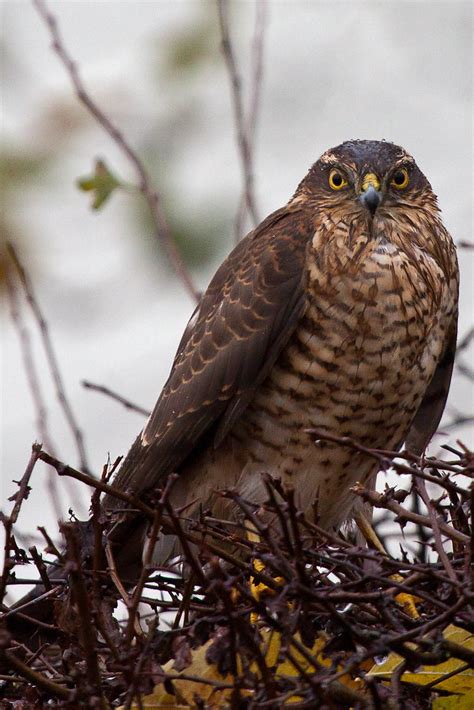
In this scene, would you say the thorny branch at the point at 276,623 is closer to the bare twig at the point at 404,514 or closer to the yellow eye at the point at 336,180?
the bare twig at the point at 404,514

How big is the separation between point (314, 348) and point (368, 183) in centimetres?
70

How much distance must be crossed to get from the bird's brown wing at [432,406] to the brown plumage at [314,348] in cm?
10

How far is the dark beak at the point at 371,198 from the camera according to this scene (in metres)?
4.35

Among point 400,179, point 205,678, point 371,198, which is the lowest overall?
point 205,678

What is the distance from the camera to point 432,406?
479 centimetres

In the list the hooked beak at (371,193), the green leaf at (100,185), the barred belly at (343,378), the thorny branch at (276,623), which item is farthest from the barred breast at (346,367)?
the thorny branch at (276,623)

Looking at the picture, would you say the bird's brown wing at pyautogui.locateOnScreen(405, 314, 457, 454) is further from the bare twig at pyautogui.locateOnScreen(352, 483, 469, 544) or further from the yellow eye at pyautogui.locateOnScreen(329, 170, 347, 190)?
the bare twig at pyautogui.locateOnScreen(352, 483, 469, 544)

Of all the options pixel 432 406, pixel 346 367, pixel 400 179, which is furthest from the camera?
pixel 432 406

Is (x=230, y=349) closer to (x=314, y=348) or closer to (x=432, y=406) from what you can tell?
(x=314, y=348)

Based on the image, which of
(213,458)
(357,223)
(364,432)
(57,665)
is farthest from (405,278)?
(57,665)

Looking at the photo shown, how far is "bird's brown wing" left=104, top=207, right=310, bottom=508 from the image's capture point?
13.9 feet

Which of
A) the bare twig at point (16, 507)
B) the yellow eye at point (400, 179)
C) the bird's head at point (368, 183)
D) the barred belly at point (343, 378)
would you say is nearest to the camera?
the bare twig at point (16, 507)

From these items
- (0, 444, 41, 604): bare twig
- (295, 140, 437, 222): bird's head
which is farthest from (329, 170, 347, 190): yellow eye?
(0, 444, 41, 604): bare twig

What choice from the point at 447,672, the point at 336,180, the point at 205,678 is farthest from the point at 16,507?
the point at 336,180
